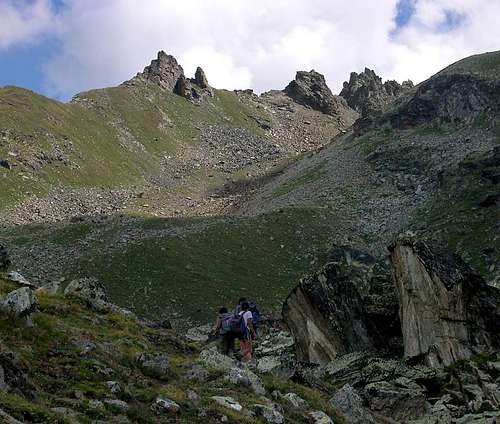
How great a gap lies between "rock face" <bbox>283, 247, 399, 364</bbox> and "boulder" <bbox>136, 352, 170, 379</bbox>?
52.1 feet

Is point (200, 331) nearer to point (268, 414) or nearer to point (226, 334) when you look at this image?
point (226, 334)

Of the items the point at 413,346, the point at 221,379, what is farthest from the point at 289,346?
the point at 221,379

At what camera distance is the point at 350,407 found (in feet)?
72.0

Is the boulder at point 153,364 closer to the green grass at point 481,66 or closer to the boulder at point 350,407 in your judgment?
the boulder at point 350,407

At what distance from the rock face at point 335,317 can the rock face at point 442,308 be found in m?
1.87

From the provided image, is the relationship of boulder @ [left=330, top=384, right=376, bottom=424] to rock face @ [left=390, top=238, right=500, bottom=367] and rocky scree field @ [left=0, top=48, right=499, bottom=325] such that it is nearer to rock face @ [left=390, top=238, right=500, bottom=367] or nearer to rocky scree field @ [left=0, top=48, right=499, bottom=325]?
rock face @ [left=390, top=238, right=500, bottom=367]

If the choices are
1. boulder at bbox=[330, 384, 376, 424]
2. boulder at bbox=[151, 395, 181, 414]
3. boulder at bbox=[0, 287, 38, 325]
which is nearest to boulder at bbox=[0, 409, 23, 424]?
boulder at bbox=[151, 395, 181, 414]

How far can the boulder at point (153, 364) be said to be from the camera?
1958 centimetres

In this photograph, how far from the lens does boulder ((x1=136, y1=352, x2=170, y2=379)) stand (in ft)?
64.2

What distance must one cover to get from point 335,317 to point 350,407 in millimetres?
13656

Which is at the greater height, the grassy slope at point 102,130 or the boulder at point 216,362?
the grassy slope at point 102,130

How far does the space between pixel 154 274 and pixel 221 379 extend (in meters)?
40.8

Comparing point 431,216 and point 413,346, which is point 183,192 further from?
point 413,346

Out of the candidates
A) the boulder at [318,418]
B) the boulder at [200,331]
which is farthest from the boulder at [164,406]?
the boulder at [200,331]
